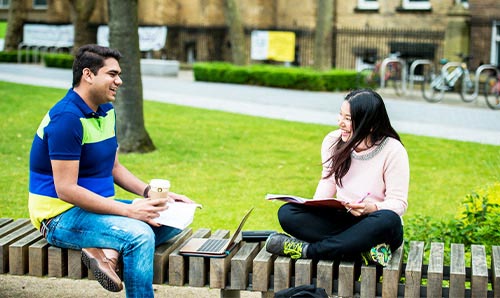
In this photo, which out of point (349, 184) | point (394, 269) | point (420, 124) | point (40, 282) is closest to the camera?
point (394, 269)

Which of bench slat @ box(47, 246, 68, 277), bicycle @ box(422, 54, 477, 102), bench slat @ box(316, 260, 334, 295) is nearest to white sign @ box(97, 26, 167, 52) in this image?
bicycle @ box(422, 54, 477, 102)

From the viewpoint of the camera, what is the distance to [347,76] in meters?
21.0

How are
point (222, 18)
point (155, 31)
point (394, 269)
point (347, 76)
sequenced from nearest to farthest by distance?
point (394, 269), point (347, 76), point (155, 31), point (222, 18)

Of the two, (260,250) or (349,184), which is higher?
(349,184)

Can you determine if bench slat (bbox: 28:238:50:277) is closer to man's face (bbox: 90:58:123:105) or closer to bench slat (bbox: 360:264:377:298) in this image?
man's face (bbox: 90:58:123:105)

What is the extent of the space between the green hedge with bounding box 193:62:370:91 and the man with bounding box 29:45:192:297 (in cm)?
1586

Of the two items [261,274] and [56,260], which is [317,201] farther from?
[56,260]

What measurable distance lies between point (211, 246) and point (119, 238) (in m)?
0.56

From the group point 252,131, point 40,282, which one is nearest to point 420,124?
point 252,131

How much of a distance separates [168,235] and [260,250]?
0.53m

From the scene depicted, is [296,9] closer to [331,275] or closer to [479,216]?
[479,216]

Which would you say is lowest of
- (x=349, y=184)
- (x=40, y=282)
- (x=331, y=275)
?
(x=40, y=282)

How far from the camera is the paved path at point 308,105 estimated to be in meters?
14.3

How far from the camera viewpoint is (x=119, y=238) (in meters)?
4.54
